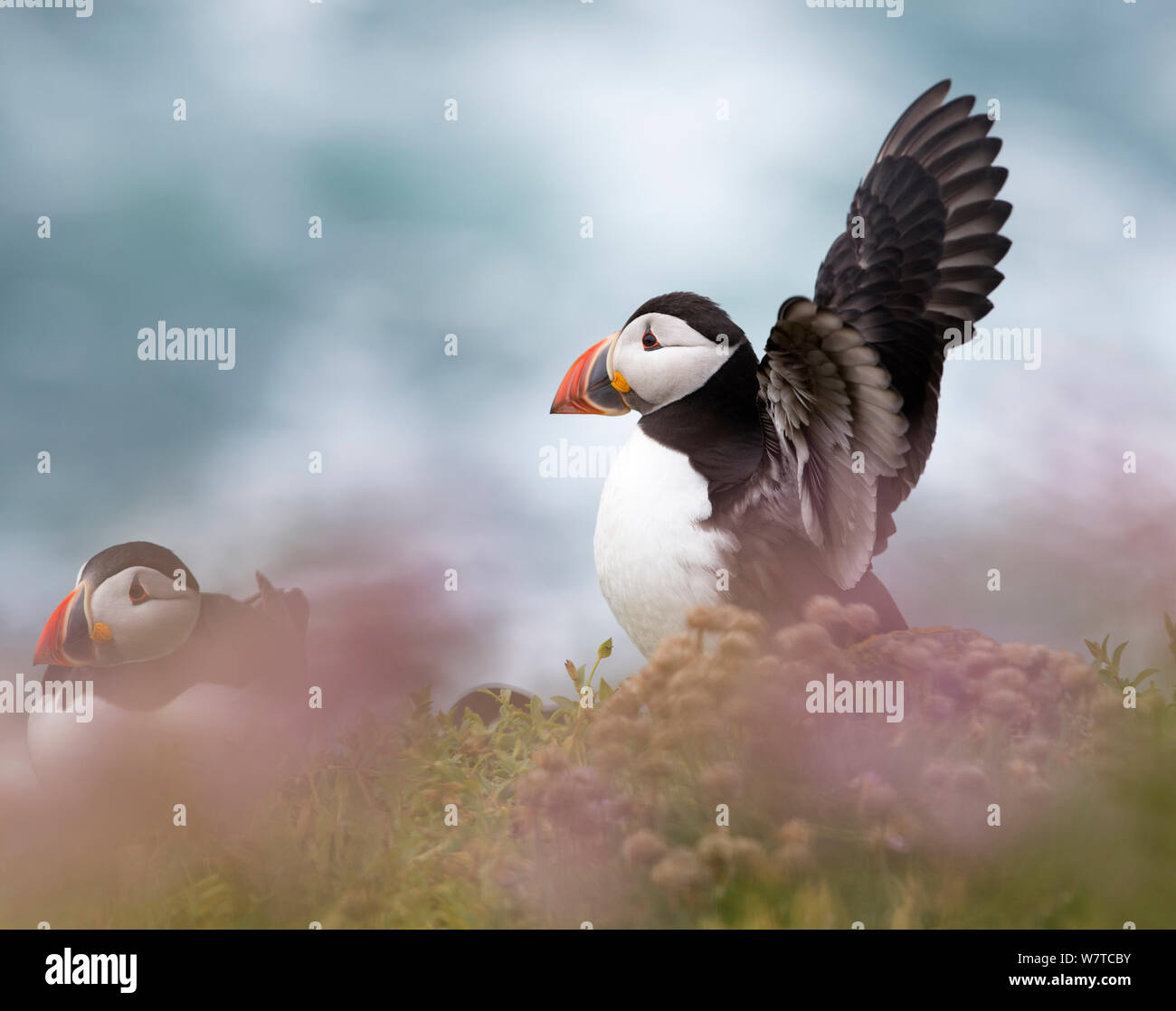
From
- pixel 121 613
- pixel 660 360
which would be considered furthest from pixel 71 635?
pixel 660 360

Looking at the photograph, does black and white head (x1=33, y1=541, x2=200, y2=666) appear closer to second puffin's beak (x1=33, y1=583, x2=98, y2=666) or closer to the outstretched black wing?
second puffin's beak (x1=33, y1=583, x2=98, y2=666)

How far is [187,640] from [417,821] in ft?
4.25

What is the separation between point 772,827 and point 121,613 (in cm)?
239

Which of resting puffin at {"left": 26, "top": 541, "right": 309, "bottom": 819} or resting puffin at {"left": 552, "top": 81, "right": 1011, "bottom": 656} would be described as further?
resting puffin at {"left": 26, "top": 541, "right": 309, "bottom": 819}

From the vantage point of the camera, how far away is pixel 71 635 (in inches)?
139

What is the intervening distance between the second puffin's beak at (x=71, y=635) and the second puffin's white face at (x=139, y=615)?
0.03 metres

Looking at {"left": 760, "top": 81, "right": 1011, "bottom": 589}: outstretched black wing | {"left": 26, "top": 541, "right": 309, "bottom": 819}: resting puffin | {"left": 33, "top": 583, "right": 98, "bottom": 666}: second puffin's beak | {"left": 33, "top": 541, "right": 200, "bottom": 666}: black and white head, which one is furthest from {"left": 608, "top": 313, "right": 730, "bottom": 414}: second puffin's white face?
{"left": 33, "top": 583, "right": 98, "bottom": 666}: second puffin's beak

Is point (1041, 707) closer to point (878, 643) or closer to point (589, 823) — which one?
point (878, 643)

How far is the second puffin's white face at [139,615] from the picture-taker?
11.7 feet

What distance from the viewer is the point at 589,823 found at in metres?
2.40

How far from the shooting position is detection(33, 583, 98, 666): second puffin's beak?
3521 mm

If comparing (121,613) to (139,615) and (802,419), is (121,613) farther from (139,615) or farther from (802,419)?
(802,419)

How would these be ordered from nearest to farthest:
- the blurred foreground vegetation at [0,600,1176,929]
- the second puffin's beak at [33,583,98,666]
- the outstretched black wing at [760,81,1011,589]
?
the blurred foreground vegetation at [0,600,1176,929], the outstretched black wing at [760,81,1011,589], the second puffin's beak at [33,583,98,666]
